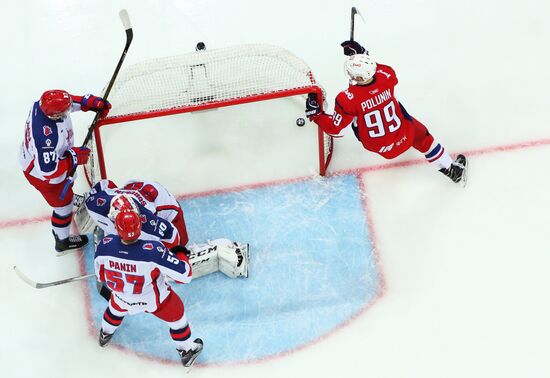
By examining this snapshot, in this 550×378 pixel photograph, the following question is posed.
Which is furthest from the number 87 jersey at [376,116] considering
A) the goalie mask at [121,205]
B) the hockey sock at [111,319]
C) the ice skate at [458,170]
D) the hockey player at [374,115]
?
the hockey sock at [111,319]

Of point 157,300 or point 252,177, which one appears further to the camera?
point 252,177

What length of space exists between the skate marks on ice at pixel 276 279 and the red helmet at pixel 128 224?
96 cm

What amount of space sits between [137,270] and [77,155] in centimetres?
85

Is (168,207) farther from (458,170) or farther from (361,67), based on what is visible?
(458,170)

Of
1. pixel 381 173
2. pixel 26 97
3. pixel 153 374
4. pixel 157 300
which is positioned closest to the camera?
pixel 157 300

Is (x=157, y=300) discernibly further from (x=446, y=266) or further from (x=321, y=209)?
(x=446, y=266)

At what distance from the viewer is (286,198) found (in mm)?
4883

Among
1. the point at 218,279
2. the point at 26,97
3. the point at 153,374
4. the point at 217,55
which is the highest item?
the point at 217,55

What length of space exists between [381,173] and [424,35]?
3.59ft

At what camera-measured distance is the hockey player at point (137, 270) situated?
3.75 meters

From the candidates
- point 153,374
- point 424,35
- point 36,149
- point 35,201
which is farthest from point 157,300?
point 424,35

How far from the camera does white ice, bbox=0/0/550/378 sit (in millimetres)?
4367

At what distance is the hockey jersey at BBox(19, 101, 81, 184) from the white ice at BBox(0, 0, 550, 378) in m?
0.69

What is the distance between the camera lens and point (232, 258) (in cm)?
452
